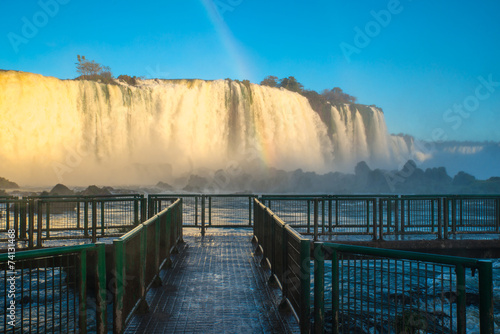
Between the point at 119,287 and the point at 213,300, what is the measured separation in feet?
7.33

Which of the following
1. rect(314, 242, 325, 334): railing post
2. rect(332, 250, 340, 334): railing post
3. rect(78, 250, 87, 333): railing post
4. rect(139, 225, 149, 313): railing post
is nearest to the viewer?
rect(78, 250, 87, 333): railing post

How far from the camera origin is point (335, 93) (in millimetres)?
147500

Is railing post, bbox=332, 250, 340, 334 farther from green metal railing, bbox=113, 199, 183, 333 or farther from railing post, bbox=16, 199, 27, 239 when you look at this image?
railing post, bbox=16, 199, 27, 239

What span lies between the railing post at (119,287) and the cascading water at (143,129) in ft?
172

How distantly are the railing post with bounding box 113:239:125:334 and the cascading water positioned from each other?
52480 millimetres

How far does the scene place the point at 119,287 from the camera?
491 cm

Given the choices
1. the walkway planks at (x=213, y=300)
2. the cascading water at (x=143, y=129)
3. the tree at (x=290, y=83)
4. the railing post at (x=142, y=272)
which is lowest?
the walkway planks at (x=213, y=300)

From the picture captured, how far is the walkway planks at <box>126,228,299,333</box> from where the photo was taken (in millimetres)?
5621

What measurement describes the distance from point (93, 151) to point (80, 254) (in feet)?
181

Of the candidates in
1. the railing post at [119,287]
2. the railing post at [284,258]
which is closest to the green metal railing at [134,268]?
the railing post at [119,287]

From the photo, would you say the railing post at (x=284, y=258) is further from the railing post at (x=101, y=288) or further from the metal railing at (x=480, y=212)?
the metal railing at (x=480, y=212)

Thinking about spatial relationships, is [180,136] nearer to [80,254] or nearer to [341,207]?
[341,207]

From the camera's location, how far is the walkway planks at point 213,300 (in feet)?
18.4

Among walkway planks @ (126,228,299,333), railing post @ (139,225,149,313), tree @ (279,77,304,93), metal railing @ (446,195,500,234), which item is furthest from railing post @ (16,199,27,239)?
tree @ (279,77,304,93)
